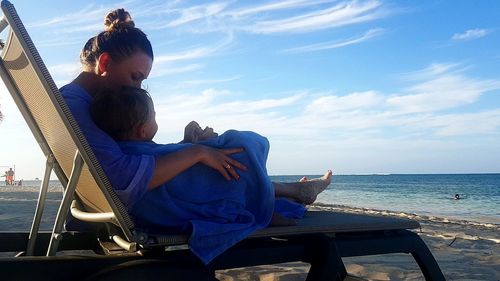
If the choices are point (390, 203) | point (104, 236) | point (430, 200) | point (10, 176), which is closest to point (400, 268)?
point (104, 236)

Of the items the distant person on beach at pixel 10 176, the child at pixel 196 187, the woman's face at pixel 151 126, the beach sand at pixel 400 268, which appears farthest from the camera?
the distant person on beach at pixel 10 176

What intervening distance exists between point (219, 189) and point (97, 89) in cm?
80

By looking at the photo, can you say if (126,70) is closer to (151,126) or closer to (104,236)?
(151,126)

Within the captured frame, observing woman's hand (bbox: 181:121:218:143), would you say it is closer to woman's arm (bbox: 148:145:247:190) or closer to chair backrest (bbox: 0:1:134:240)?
woman's arm (bbox: 148:145:247:190)

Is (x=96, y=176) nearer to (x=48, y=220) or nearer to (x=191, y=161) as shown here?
(x=191, y=161)

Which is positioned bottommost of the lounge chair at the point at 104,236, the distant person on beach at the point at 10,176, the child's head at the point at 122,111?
the distant person on beach at the point at 10,176

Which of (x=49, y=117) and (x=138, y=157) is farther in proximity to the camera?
(x=49, y=117)

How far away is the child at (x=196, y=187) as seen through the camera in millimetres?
2180

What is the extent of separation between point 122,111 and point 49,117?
334mm

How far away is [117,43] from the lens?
245 cm

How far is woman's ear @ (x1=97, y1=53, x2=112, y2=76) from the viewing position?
246cm

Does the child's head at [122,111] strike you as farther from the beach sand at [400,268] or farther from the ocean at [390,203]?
the ocean at [390,203]

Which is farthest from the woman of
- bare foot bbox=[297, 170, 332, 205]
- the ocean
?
the ocean

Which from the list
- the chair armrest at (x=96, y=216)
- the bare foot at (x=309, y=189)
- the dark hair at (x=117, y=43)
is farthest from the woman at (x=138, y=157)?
the bare foot at (x=309, y=189)
